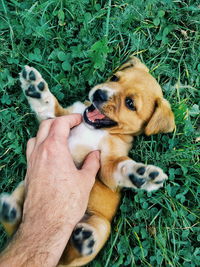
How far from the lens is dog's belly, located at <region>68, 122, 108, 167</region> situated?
4113mm

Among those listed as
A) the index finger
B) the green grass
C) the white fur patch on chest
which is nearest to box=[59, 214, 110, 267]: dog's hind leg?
the green grass

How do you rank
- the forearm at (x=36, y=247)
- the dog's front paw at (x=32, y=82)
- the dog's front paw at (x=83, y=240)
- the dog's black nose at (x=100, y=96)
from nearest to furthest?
1. the forearm at (x=36, y=247)
2. the dog's front paw at (x=83, y=240)
3. the dog's black nose at (x=100, y=96)
4. the dog's front paw at (x=32, y=82)

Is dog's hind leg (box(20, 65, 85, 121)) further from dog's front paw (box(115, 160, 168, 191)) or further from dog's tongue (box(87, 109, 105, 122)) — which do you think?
dog's front paw (box(115, 160, 168, 191))

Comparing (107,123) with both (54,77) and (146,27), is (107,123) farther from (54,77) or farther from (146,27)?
(146,27)

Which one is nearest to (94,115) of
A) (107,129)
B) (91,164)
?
(107,129)

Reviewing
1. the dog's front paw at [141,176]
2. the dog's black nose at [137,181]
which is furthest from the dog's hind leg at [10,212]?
the dog's black nose at [137,181]

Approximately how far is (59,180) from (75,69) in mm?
1660

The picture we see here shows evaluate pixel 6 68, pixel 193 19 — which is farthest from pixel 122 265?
pixel 193 19

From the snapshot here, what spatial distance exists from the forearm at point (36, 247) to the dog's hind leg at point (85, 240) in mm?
103

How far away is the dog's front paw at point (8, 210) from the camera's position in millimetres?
3768

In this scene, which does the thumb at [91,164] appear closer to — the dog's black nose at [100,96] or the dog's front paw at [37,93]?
the dog's black nose at [100,96]

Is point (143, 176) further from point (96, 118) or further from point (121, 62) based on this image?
point (121, 62)

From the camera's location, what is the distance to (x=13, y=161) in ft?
15.5

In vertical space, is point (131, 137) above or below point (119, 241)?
above
